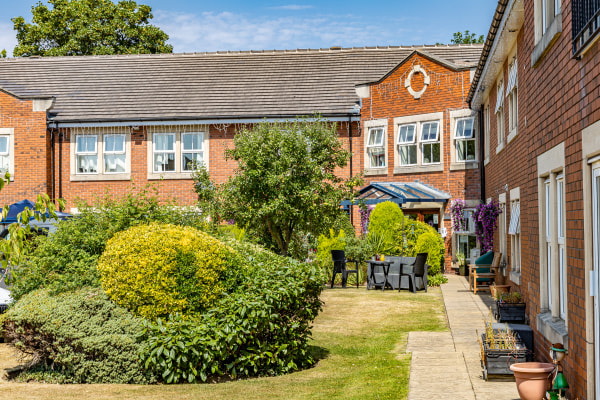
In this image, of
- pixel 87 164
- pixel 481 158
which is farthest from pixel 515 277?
pixel 87 164

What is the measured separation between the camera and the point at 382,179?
24781 millimetres

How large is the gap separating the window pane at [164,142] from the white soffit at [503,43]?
39.4ft

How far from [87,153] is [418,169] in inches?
474

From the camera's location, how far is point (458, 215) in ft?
72.3

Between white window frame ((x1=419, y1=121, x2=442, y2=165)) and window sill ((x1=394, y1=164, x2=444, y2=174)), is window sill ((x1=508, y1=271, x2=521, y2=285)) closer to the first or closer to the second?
window sill ((x1=394, y1=164, x2=444, y2=174))

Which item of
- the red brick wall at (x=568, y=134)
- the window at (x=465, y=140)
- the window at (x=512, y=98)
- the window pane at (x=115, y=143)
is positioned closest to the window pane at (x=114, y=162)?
the window pane at (x=115, y=143)

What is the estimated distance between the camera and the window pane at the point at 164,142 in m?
26.2

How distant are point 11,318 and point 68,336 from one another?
85 cm

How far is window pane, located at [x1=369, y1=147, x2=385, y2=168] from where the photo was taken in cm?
2484

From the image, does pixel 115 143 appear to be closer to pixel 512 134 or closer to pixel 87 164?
pixel 87 164

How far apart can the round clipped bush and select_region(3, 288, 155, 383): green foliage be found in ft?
0.89

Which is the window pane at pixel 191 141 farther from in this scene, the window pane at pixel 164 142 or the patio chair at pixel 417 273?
the patio chair at pixel 417 273

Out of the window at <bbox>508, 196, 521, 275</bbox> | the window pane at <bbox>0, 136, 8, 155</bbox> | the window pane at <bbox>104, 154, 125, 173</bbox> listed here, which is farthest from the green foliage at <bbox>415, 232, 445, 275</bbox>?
the window pane at <bbox>0, 136, 8, 155</bbox>

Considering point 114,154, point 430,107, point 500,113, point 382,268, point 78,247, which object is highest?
point 430,107
